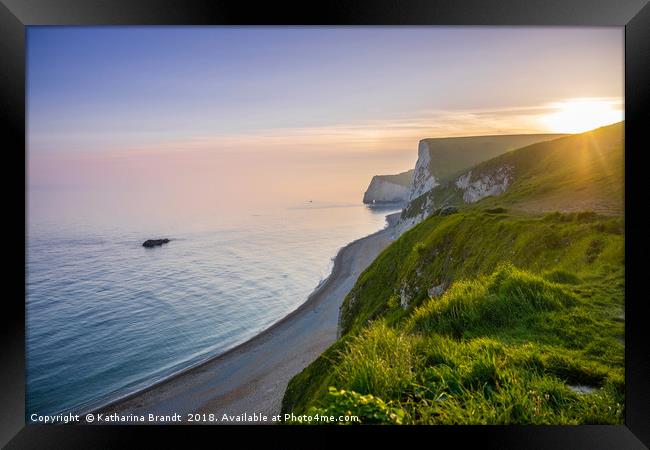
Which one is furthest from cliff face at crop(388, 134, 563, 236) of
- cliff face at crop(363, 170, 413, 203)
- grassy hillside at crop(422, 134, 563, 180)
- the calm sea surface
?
cliff face at crop(363, 170, 413, 203)

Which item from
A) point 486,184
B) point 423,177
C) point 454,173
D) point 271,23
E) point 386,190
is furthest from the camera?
point 386,190

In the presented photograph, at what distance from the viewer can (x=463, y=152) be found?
61094 millimetres

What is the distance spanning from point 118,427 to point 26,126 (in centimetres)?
386

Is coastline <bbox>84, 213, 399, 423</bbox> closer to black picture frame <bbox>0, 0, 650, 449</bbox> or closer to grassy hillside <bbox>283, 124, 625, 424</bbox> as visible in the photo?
black picture frame <bbox>0, 0, 650, 449</bbox>

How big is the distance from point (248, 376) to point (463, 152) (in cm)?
5119

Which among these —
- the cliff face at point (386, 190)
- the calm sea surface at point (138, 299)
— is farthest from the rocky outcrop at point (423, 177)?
the cliff face at point (386, 190)

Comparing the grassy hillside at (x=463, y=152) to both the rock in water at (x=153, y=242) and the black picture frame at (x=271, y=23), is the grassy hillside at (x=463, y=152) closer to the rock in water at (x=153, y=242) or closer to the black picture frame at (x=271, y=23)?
the rock in water at (x=153, y=242)

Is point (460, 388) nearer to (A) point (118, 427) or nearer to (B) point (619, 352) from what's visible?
(B) point (619, 352)

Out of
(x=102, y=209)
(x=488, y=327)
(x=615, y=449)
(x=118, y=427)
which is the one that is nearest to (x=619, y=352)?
(x=615, y=449)

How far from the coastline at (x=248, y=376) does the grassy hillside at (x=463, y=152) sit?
34.2m

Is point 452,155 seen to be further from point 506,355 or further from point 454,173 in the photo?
point 506,355

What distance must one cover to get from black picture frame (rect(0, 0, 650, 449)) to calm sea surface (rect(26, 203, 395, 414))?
95 centimetres

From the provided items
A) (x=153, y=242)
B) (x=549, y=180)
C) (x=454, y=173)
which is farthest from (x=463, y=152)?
(x=153, y=242)

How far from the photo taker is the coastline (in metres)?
17.8
